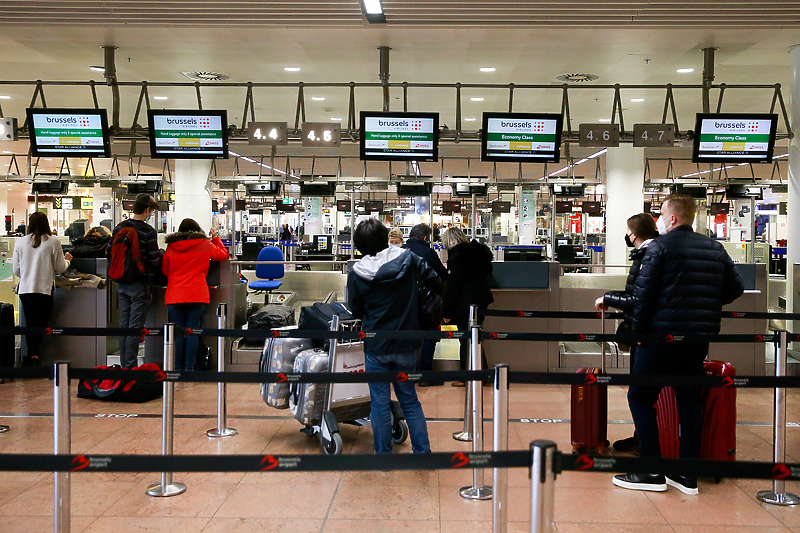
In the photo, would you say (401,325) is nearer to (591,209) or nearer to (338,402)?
(338,402)

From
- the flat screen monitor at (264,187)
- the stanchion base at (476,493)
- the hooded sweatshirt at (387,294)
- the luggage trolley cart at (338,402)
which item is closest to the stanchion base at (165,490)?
the luggage trolley cart at (338,402)

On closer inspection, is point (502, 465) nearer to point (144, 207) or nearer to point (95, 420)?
point (95, 420)

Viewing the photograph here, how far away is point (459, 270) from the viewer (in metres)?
6.75

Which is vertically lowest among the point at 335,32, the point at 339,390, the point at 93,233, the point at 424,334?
the point at 339,390

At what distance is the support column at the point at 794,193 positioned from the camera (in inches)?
308

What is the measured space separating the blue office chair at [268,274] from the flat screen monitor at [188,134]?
192 centimetres

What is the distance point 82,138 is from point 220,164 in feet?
52.2

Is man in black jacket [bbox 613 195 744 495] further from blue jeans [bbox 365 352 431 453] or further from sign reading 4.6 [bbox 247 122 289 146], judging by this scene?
sign reading 4.6 [bbox 247 122 289 146]

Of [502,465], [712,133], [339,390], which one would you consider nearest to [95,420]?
[339,390]

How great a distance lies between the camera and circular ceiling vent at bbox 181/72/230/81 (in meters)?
10.3

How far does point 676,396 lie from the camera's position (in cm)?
414

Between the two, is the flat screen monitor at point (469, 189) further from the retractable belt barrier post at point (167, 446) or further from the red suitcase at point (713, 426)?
the retractable belt barrier post at point (167, 446)

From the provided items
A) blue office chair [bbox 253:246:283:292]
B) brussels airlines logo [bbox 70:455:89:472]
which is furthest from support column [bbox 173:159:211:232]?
brussels airlines logo [bbox 70:455:89:472]

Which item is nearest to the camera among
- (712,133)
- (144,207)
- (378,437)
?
(378,437)
